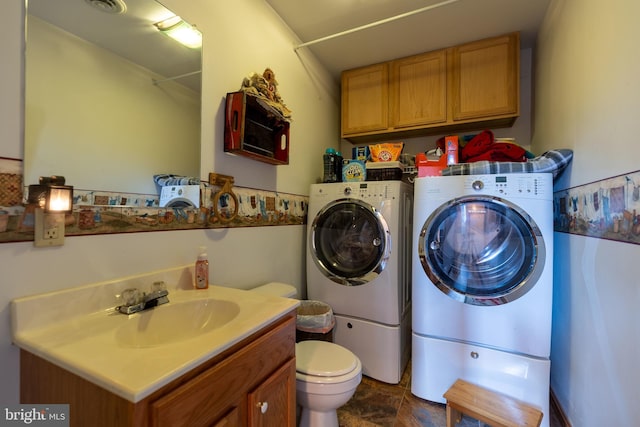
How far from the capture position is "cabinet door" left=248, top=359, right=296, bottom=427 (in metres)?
0.85

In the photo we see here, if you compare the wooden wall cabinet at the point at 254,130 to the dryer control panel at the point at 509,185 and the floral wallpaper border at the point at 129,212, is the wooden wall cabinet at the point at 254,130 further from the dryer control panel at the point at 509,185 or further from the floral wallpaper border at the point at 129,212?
the dryer control panel at the point at 509,185

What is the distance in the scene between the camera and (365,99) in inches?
100

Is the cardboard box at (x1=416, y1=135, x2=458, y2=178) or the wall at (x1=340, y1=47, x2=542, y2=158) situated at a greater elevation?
the wall at (x1=340, y1=47, x2=542, y2=158)

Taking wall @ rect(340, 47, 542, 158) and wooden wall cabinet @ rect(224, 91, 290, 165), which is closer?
wooden wall cabinet @ rect(224, 91, 290, 165)

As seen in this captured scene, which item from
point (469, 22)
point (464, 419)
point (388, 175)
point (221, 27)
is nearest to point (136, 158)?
point (221, 27)

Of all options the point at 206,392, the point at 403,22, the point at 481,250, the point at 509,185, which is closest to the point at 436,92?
the point at 403,22

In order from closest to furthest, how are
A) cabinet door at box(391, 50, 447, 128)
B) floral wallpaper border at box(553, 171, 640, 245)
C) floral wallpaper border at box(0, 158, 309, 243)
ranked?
floral wallpaper border at box(0, 158, 309, 243) → floral wallpaper border at box(553, 171, 640, 245) → cabinet door at box(391, 50, 447, 128)

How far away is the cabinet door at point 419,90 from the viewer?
2270 millimetres

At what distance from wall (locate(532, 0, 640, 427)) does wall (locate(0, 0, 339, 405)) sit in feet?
5.23

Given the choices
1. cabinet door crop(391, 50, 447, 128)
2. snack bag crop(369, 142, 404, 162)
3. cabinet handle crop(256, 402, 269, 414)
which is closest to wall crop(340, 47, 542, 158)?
cabinet door crop(391, 50, 447, 128)

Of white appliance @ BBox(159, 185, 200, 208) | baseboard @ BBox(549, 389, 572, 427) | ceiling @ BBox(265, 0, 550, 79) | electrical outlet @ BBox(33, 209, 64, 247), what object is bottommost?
baseboard @ BBox(549, 389, 572, 427)

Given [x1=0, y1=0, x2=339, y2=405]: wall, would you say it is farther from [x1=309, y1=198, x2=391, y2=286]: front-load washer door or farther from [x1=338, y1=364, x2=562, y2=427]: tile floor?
[x1=338, y1=364, x2=562, y2=427]: tile floor

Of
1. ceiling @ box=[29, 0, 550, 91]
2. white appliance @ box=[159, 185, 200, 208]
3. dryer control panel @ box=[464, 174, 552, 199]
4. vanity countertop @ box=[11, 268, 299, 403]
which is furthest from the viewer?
dryer control panel @ box=[464, 174, 552, 199]

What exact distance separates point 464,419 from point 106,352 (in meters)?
1.76
